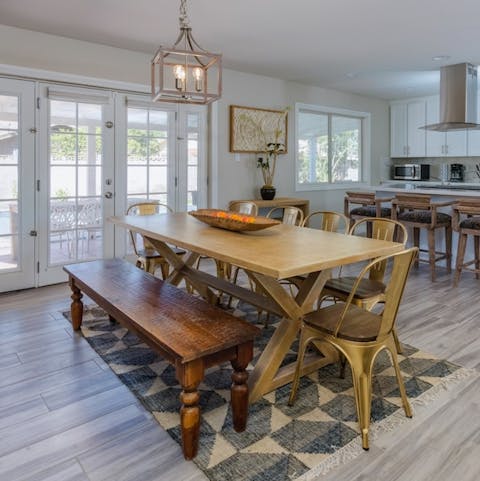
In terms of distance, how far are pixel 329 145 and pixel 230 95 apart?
2.27 m

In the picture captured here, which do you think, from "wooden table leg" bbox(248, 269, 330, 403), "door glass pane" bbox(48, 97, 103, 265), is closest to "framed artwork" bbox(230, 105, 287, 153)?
"door glass pane" bbox(48, 97, 103, 265)

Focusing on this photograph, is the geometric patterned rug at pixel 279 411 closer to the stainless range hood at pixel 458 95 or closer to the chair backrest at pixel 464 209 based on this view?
the chair backrest at pixel 464 209

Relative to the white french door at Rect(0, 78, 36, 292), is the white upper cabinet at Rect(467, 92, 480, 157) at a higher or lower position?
higher

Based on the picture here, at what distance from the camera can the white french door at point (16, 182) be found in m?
4.13

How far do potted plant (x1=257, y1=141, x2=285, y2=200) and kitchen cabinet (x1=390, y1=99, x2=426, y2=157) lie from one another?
288 centimetres

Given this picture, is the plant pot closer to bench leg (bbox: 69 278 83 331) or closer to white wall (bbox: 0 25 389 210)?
white wall (bbox: 0 25 389 210)

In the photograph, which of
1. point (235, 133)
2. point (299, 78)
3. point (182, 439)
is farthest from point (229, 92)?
point (182, 439)

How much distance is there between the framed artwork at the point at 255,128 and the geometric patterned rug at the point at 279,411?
11.5ft

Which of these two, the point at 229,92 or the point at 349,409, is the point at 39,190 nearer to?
the point at 229,92

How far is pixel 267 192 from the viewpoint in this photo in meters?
5.94

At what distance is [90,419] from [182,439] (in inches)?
21.9

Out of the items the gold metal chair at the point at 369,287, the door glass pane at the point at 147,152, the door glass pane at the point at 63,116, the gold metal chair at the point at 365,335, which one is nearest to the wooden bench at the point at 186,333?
the gold metal chair at the point at 365,335

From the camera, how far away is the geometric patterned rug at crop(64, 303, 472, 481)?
1.79 metres

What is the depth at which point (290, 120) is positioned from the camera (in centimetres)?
639
